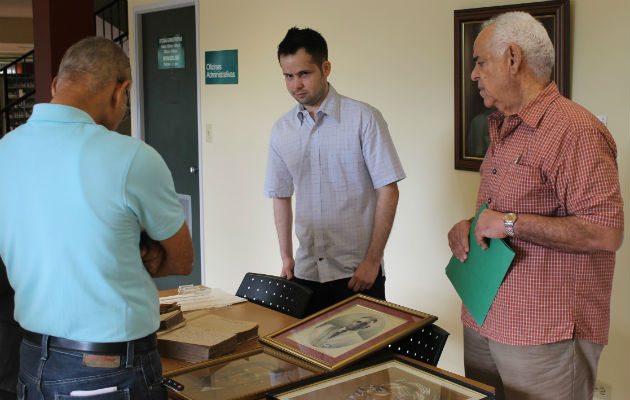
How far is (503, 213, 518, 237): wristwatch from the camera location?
1.74 m

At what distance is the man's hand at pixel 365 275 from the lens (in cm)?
258

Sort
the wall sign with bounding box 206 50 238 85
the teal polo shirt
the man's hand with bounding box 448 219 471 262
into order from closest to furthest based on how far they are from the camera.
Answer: the teal polo shirt, the man's hand with bounding box 448 219 471 262, the wall sign with bounding box 206 50 238 85

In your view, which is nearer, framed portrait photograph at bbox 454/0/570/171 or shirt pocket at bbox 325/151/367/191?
shirt pocket at bbox 325/151/367/191

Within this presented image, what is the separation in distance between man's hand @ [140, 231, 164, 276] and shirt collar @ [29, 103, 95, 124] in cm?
30

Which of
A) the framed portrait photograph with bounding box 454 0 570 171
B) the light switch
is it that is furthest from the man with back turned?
the light switch

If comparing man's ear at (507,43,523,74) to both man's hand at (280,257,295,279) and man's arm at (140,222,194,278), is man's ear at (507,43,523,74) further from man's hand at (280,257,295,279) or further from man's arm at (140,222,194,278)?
man's hand at (280,257,295,279)

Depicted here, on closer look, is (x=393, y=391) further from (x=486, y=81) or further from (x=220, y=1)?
(x=220, y=1)

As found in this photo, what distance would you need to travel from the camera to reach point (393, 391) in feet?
5.07

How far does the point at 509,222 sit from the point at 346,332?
0.55m

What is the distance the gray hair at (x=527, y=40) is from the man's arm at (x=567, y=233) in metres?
0.41

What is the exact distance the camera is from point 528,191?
1764 millimetres

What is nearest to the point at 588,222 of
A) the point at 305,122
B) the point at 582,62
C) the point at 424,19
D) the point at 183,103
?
the point at 305,122

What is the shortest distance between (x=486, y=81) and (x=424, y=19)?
5.90 feet

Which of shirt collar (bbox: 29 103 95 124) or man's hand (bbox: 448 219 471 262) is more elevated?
shirt collar (bbox: 29 103 95 124)
